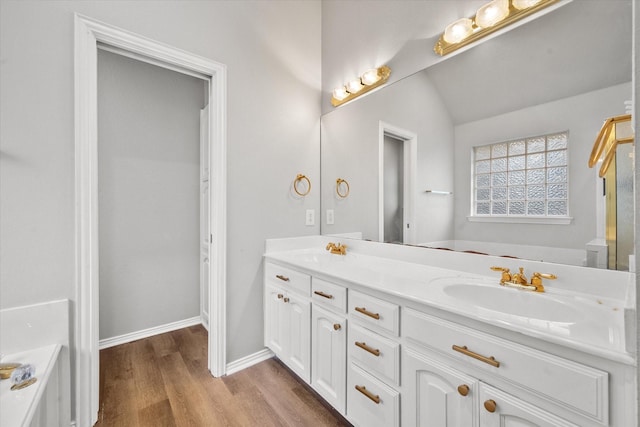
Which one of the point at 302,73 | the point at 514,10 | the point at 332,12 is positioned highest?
the point at 332,12

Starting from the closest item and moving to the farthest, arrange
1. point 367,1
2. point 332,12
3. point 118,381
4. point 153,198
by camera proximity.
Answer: point 118,381 < point 367,1 < point 332,12 < point 153,198

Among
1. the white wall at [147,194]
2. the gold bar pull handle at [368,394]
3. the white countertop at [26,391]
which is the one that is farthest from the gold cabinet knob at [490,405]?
the white wall at [147,194]

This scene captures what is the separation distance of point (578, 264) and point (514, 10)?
1.13 meters

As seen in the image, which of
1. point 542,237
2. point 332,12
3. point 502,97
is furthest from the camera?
point 332,12

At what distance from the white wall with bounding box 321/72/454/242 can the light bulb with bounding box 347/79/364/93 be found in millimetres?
78

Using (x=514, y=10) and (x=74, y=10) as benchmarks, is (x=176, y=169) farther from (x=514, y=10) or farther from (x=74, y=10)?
(x=514, y=10)

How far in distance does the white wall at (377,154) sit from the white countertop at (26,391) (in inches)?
68.5

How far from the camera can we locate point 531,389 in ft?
2.45

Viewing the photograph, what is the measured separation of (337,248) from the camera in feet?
6.66

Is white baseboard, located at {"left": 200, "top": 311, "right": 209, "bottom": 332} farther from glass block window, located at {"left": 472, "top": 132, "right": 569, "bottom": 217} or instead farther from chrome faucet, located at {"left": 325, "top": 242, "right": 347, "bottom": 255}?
glass block window, located at {"left": 472, "top": 132, "right": 569, "bottom": 217}

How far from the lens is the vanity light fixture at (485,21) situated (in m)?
1.17

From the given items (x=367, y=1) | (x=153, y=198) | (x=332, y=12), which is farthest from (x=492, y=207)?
(x=153, y=198)

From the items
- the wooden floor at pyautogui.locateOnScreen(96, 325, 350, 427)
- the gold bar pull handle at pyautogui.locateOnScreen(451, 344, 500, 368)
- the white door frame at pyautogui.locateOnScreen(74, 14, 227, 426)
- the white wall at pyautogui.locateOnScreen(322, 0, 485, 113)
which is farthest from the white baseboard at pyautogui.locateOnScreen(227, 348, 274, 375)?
the white wall at pyautogui.locateOnScreen(322, 0, 485, 113)

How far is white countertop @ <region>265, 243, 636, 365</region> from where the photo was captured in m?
0.69
